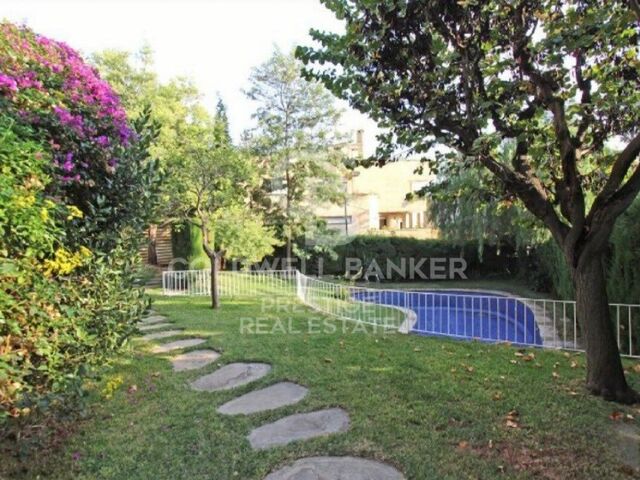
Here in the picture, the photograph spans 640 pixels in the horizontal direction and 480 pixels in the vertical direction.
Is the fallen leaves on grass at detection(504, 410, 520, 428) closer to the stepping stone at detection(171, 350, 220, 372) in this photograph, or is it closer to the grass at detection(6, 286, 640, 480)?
the grass at detection(6, 286, 640, 480)

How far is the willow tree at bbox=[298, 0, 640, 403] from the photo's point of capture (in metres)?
3.46

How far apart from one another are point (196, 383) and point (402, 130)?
3.72 meters

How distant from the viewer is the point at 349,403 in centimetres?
401

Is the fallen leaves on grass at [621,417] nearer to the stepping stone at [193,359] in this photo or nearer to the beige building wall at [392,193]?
the stepping stone at [193,359]

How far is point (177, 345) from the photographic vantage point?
6715 mm

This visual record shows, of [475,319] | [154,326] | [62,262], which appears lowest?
[475,319]

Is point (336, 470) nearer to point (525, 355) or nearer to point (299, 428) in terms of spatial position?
point (299, 428)

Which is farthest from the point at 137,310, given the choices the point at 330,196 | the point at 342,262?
the point at 342,262

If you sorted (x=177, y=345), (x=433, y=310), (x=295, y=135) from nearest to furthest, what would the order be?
(x=177, y=345)
(x=433, y=310)
(x=295, y=135)

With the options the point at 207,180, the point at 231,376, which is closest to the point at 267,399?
the point at 231,376

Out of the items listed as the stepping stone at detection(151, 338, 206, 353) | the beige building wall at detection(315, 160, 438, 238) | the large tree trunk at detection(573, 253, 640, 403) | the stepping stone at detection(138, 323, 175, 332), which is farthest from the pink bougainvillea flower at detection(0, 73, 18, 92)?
the beige building wall at detection(315, 160, 438, 238)

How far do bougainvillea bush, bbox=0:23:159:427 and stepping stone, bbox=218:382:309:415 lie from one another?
4.19ft

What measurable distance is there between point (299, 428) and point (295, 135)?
47.6 feet

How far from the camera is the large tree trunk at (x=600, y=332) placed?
12.9 ft
